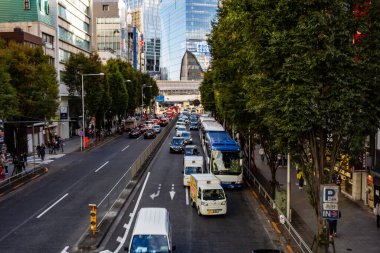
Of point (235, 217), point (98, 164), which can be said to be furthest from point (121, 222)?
point (98, 164)

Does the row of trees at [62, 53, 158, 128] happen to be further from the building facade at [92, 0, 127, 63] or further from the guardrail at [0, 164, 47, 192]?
the building facade at [92, 0, 127, 63]

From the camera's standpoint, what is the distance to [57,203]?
1075 inches

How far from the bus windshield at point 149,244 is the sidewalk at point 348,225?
7132 mm

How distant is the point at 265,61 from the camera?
54.0ft

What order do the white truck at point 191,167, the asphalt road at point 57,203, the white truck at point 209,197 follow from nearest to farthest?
the asphalt road at point 57,203
the white truck at point 209,197
the white truck at point 191,167

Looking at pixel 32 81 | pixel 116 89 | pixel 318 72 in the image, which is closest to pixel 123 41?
pixel 116 89

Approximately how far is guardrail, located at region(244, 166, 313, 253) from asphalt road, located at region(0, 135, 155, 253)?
9.61 metres

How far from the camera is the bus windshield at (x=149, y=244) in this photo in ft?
Result: 50.2

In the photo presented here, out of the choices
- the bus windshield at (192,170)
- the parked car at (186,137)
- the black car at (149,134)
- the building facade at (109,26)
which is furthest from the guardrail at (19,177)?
the building facade at (109,26)

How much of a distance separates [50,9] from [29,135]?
2235 cm

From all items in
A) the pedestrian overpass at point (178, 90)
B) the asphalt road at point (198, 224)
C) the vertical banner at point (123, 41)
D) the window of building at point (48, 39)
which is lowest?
the asphalt road at point (198, 224)

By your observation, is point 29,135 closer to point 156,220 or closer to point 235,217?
point 235,217

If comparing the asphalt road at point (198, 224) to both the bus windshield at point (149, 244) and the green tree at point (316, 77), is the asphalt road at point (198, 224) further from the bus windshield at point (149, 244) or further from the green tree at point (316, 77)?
the green tree at point (316, 77)

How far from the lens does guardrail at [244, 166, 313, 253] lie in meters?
17.7
